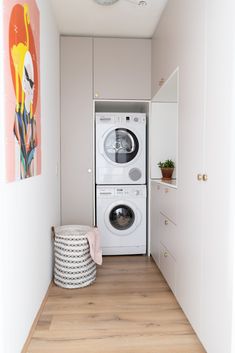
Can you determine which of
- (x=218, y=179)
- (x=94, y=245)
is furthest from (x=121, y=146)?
(x=218, y=179)

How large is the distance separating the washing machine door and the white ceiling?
74.5 inches

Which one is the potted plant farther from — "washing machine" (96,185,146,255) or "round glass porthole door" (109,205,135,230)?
"round glass porthole door" (109,205,135,230)

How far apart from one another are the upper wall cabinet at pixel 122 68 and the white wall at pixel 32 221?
484mm

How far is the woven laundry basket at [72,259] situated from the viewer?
2.55m

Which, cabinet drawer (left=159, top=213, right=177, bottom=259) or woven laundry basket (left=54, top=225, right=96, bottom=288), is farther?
woven laundry basket (left=54, top=225, right=96, bottom=288)

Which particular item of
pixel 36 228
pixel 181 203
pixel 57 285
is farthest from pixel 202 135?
pixel 57 285

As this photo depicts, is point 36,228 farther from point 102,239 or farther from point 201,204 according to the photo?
point 102,239

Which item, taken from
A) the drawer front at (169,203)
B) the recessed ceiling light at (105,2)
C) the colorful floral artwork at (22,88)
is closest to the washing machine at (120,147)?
the drawer front at (169,203)

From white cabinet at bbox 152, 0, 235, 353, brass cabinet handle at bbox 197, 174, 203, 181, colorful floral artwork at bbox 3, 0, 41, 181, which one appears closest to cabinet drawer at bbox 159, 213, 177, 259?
white cabinet at bbox 152, 0, 235, 353

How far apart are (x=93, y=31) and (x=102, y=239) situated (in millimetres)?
2302

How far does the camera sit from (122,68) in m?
3.29

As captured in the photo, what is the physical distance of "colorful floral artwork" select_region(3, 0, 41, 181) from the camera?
53.2 inches

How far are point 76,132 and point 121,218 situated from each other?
1.12 metres

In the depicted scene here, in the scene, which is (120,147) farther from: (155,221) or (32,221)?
(32,221)
